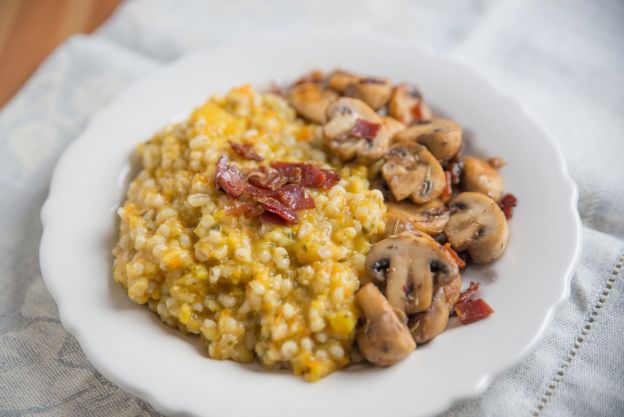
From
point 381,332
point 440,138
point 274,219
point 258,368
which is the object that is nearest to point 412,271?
point 381,332

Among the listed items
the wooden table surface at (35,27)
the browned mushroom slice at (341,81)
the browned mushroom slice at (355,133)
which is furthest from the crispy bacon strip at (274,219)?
the wooden table surface at (35,27)

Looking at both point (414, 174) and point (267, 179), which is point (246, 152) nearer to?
point (267, 179)

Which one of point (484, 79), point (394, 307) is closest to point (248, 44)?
point (484, 79)

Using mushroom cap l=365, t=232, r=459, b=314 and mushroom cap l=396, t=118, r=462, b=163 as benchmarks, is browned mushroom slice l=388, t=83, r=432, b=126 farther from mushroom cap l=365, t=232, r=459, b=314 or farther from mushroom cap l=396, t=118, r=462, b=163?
mushroom cap l=365, t=232, r=459, b=314

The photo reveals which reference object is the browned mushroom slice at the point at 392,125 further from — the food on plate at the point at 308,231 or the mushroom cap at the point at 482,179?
the mushroom cap at the point at 482,179

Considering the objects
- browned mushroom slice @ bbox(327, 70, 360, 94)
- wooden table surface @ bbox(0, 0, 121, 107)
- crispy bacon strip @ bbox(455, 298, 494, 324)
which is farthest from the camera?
wooden table surface @ bbox(0, 0, 121, 107)

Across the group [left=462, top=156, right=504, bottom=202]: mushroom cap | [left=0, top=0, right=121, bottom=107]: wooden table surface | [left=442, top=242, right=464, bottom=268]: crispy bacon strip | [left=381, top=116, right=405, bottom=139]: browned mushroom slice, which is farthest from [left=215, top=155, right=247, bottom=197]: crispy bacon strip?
[left=0, top=0, right=121, bottom=107]: wooden table surface
